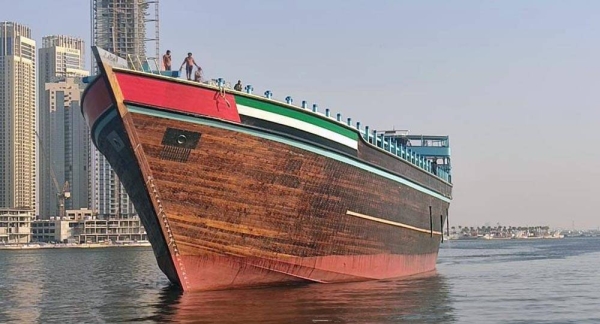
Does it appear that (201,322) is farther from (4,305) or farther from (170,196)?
(4,305)

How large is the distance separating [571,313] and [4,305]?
18292mm

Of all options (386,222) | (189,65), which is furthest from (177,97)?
(386,222)

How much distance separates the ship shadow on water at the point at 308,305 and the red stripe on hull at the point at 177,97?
5.55 meters

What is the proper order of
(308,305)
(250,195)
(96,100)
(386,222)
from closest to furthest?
(308,305)
(250,195)
(96,100)
(386,222)

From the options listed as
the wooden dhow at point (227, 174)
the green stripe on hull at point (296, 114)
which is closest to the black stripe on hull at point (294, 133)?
the wooden dhow at point (227, 174)

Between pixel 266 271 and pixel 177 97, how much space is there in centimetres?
639

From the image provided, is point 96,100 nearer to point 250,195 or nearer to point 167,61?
point 167,61

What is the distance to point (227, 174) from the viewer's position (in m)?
25.8

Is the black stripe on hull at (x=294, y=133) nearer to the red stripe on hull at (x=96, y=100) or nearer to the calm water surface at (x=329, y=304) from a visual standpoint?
the red stripe on hull at (x=96, y=100)

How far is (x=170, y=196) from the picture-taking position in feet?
83.1

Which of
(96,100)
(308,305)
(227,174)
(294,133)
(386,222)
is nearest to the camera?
(308,305)

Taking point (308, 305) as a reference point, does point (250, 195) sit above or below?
above

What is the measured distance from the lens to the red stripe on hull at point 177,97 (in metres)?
24.6

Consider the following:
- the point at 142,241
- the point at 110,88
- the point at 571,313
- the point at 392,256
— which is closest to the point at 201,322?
the point at 110,88
